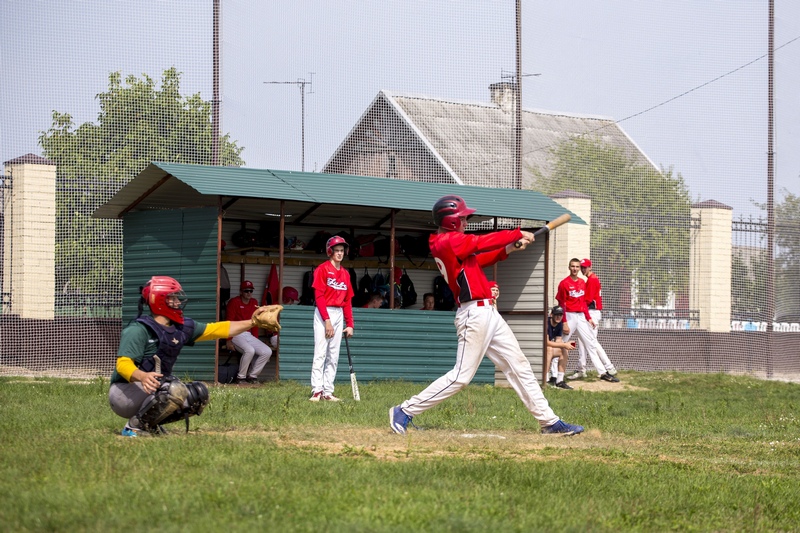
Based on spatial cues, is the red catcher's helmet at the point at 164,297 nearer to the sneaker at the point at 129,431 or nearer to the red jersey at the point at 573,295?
the sneaker at the point at 129,431

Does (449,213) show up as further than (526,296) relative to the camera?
No

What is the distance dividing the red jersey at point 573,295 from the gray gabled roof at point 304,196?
113cm

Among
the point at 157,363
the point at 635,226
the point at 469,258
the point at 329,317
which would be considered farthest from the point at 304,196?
the point at 635,226

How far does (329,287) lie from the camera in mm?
12633

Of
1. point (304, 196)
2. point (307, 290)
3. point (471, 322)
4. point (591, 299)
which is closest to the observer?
point (471, 322)

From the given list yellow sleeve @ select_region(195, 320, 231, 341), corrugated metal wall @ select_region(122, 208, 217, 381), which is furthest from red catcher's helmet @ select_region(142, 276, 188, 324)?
corrugated metal wall @ select_region(122, 208, 217, 381)

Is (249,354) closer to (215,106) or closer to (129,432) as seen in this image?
(215,106)

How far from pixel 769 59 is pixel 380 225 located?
9.67 m

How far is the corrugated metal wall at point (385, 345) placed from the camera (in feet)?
49.7

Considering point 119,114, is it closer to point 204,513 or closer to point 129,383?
point 129,383

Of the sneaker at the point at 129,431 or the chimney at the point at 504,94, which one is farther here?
the chimney at the point at 504,94

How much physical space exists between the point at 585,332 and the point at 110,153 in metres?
8.54

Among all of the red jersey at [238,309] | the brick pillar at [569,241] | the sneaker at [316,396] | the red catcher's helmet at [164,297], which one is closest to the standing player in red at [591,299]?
the brick pillar at [569,241]

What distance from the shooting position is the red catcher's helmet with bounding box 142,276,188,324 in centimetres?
769
